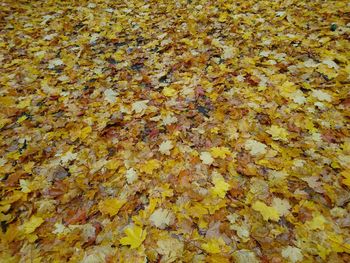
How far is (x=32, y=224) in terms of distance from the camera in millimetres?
2182

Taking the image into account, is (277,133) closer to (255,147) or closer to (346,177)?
(255,147)

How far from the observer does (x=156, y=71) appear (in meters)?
3.54

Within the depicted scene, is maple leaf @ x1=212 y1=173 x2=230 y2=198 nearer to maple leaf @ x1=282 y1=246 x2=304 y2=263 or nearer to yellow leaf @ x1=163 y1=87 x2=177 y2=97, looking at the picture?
maple leaf @ x1=282 y1=246 x2=304 y2=263

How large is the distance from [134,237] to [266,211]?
0.98m

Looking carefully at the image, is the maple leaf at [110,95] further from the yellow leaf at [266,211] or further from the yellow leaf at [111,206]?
the yellow leaf at [266,211]

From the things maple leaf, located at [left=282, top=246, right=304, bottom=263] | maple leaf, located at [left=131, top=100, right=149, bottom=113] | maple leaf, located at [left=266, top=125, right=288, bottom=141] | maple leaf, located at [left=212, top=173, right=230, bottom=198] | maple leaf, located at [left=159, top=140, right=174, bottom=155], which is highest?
maple leaf, located at [left=131, top=100, right=149, bottom=113]

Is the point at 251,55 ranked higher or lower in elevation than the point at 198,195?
higher

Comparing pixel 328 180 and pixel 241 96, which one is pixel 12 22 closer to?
pixel 241 96

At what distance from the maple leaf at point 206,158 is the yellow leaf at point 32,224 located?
1.37 m

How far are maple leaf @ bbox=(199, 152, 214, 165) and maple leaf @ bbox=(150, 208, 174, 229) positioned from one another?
560 mm

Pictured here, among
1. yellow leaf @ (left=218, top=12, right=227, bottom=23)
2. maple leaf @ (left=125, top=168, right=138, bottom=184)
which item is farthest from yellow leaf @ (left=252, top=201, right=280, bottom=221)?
yellow leaf @ (left=218, top=12, right=227, bottom=23)

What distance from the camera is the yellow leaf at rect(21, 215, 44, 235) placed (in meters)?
2.14

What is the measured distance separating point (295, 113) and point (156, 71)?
1684 millimetres

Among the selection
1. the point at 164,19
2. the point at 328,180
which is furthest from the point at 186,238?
the point at 164,19
